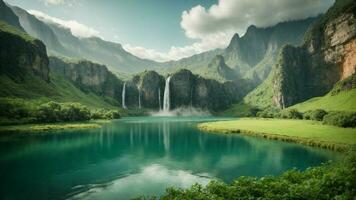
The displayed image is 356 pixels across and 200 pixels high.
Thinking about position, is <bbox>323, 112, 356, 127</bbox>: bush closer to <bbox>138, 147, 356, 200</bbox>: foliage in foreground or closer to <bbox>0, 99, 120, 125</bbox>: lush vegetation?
<bbox>138, 147, 356, 200</bbox>: foliage in foreground

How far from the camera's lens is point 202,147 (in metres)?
64.8

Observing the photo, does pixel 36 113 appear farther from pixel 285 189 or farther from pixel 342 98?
pixel 342 98

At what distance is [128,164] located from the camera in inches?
1844

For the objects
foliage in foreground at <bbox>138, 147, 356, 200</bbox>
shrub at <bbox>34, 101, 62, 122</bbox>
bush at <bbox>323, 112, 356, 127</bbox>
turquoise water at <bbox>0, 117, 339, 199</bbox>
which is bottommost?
turquoise water at <bbox>0, 117, 339, 199</bbox>

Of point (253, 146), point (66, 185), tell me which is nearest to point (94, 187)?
point (66, 185)

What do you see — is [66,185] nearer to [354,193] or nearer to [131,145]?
[354,193]

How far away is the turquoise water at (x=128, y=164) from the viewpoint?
3206cm

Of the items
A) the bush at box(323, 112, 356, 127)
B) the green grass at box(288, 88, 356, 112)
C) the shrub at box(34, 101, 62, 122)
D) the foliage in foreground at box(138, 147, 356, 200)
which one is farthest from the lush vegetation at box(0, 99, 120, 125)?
the green grass at box(288, 88, 356, 112)

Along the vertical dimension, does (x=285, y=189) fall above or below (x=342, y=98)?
below

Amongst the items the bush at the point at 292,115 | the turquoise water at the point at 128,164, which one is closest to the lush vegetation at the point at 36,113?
the turquoise water at the point at 128,164

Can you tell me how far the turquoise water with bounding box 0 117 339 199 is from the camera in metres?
32.1

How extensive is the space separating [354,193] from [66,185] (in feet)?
96.8

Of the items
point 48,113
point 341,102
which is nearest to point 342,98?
point 341,102

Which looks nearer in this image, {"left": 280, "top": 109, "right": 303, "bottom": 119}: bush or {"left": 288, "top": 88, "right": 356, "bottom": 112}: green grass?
{"left": 280, "top": 109, "right": 303, "bottom": 119}: bush
